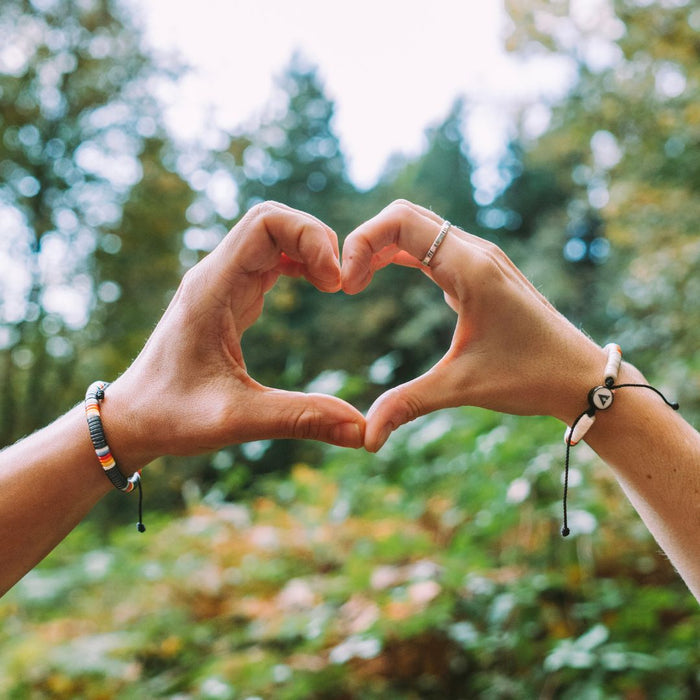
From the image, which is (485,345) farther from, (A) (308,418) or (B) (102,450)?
(B) (102,450)

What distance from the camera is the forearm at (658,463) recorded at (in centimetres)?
116

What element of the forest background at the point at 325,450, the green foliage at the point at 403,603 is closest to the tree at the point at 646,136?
the forest background at the point at 325,450

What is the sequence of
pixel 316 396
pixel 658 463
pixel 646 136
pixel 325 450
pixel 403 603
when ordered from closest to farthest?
pixel 658 463 → pixel 316 396 → pixel 403 603 → pixel 325 450 → pixel 646 136

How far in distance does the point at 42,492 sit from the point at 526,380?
1.02 m

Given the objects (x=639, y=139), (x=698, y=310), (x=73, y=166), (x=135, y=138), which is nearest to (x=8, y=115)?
(x=73, y=166)

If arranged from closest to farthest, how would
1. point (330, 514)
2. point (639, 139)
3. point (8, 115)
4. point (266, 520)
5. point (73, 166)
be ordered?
point (330, 514)
point (266, 520)
point (639, 139)
point (8, 115)
point (73, 166)

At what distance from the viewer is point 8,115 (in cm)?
930

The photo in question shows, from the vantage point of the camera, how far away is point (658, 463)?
1172mm

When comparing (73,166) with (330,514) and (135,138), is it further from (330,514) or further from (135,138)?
(330,514)

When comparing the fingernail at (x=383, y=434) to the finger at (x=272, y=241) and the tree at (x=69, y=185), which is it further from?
the tree at (x=69, y=185)

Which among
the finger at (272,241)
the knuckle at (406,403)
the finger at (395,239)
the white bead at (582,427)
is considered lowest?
the white bead at (582,427)

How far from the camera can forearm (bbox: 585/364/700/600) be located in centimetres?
116

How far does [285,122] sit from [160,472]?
36.9 ft

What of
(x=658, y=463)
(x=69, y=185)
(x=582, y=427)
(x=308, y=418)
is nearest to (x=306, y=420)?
(x=308, y=418)
